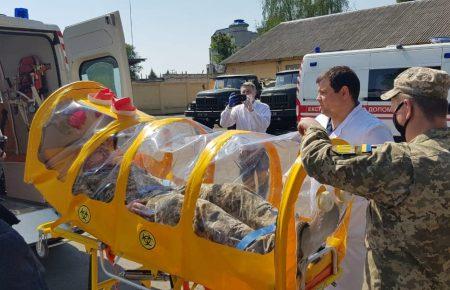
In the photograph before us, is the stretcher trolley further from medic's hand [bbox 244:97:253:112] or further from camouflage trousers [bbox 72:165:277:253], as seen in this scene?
medic's hand [bbox 244:97:253:112]

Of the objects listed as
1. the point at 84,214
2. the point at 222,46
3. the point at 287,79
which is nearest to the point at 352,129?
the point at 84,214

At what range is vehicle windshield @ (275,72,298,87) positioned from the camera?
15.2 meters

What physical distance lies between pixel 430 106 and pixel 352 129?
1.06m

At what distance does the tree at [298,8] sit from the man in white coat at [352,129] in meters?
43.7

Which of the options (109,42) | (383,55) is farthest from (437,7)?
(109,42)

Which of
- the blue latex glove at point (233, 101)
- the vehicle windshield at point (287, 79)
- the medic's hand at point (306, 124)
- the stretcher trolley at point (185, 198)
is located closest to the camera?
the medic's hand at point (306, 124)

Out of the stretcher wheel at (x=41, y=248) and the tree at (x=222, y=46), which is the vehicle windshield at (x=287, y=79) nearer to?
the stretcher wheel at (x=41, y=248)

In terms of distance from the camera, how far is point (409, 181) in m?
1.70

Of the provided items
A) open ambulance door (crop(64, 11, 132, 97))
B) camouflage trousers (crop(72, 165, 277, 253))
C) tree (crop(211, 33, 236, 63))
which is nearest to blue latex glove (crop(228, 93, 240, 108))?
open ambulance door (crop(64, 11, 132, 97))

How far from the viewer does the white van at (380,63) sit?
8.77m

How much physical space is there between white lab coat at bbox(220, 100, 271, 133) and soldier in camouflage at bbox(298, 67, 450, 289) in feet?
13.6

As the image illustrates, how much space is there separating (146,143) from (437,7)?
1152 inches

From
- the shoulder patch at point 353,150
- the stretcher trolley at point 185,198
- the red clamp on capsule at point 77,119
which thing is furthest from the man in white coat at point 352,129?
the red clamp on capsule at point 77,119

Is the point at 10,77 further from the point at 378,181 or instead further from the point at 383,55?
the point at 383,55
